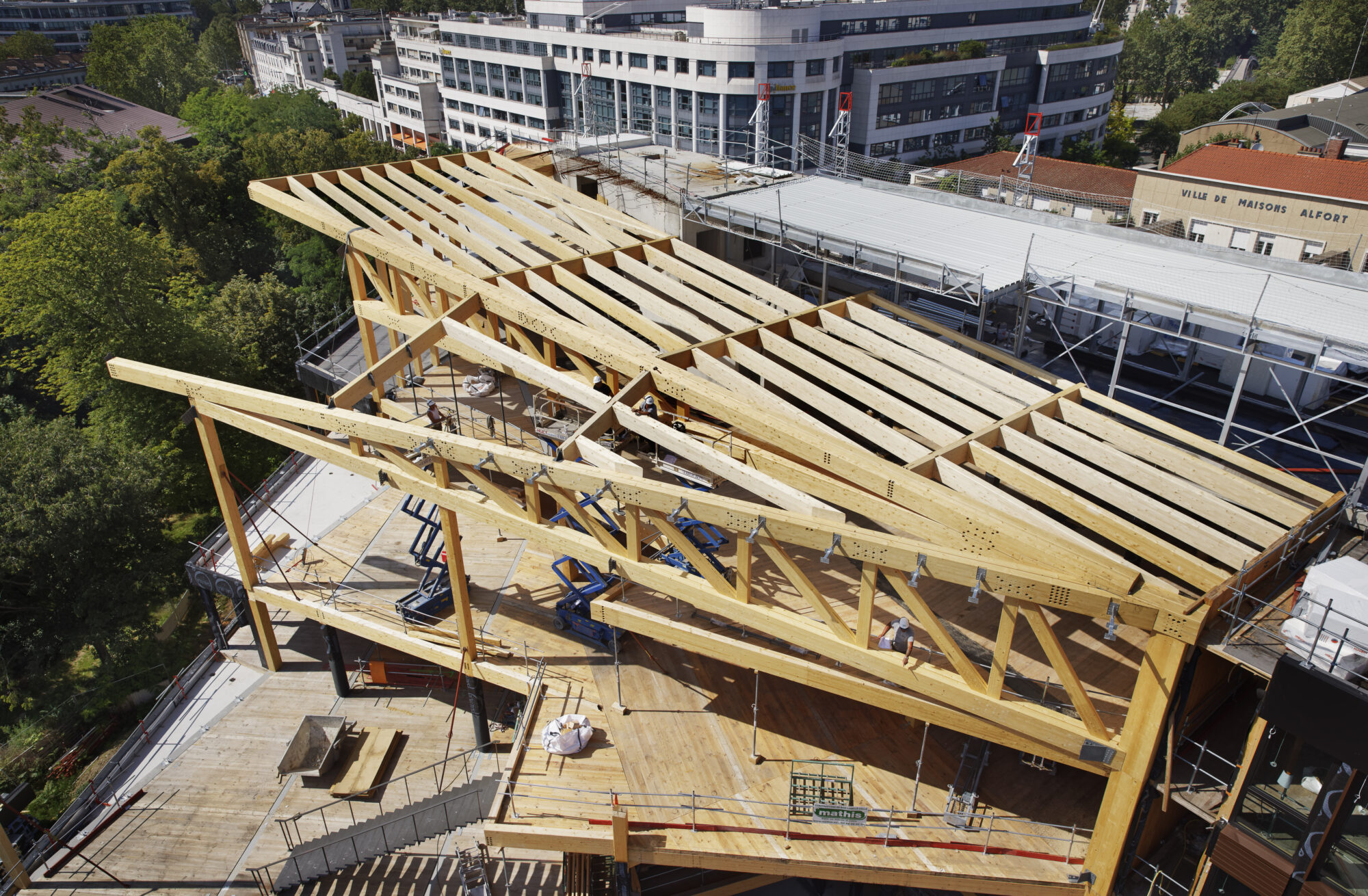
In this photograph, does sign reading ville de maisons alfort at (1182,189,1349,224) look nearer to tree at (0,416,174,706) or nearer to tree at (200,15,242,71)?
tree at (0,416,174,706)

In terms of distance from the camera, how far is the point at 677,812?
13.4 meters

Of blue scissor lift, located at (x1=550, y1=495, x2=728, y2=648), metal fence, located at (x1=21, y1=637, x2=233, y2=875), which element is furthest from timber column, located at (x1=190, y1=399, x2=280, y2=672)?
blue scissor lift, located at (x1=550, y1=495, x2=728, y2=648)

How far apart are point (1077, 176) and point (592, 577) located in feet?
139

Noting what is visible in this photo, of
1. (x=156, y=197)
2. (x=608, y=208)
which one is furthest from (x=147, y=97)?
(x=608, y=208)

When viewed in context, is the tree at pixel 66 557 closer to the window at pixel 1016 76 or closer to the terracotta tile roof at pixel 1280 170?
the terracotta tile roof at pixel 1280 170

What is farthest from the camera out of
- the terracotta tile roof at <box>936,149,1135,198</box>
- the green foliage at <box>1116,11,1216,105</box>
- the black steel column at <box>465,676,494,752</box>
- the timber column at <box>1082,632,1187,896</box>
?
→ the green foliage at <box>1116,11,1216,105</box>

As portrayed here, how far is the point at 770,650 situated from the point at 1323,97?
275ft

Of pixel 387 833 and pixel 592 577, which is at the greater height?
pixel 592 577

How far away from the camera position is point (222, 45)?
124 m

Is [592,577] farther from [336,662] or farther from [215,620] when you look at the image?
[215,620]

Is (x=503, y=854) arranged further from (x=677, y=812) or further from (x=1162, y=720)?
(x=1162, y=720)

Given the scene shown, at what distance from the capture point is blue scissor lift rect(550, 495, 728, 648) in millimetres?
16516

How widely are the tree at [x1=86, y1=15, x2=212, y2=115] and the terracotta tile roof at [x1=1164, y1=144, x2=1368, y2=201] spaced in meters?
95.8

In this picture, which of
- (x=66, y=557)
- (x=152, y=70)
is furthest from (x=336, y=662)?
(x=152, y=70)
